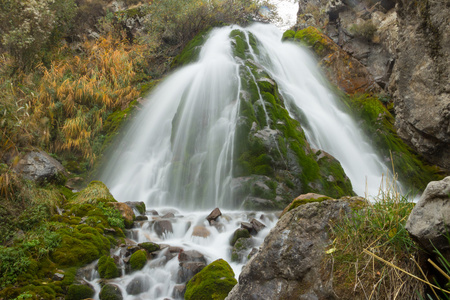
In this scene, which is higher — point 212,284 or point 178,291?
point 212,284

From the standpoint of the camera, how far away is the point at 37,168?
7.11 meters

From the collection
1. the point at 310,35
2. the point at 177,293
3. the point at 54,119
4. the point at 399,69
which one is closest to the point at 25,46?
the point at 54,119

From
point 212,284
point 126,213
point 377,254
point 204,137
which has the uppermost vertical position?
point 377,254

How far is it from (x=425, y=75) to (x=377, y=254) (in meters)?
6.25

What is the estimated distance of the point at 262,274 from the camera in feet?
8.42

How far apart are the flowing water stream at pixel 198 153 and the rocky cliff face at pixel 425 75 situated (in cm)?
208

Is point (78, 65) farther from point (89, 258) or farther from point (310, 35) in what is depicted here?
point (310, 35)

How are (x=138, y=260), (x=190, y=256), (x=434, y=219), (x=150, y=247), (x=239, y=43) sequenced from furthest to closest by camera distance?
(x=239, y=43) → (x=150, y=247) → (x=190, y=256) → (x=138, y=260) → (x=434, y=219)

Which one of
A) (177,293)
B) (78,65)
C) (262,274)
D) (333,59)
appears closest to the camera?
(262,274)

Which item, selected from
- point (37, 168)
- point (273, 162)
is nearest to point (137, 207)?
point (37, 168)

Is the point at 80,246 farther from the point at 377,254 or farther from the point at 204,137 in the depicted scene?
the point at 204,137

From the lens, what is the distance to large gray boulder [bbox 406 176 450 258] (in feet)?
5.43

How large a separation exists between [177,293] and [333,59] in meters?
15.4

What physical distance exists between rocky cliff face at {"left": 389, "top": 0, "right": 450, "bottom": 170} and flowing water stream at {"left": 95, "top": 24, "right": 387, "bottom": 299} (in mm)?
2082
